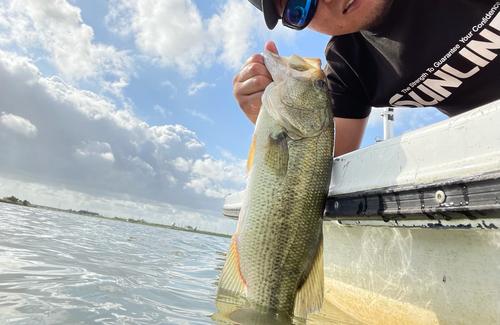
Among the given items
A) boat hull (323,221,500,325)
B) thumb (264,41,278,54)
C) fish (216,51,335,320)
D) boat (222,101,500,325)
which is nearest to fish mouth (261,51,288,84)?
thumb (264,41,278,54)

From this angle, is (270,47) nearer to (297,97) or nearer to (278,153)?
(297,97)


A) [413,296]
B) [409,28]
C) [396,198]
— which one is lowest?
→ [413,296]

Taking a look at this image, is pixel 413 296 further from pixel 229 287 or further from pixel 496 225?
pixel 229 287

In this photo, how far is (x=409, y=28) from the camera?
2451mm

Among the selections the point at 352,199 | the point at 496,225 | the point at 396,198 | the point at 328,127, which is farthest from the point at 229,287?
the point at 496,225

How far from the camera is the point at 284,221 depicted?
2258 mm

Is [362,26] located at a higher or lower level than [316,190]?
higher

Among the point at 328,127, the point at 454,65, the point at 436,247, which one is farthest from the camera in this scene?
the point at 328,127

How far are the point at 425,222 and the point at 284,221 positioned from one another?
91 centimetres

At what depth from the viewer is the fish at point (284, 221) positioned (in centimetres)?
219

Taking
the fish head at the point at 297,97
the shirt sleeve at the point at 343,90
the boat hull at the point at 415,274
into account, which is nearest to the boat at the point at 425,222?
the boat hull at the point at 415,274

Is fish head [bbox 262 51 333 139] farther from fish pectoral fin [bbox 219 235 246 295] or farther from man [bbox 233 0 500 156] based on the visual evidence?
fish pectoral fin [bbox 219 235 246 295]

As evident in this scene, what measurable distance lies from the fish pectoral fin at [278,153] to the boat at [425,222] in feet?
1.47

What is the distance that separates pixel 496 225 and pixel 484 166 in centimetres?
27
